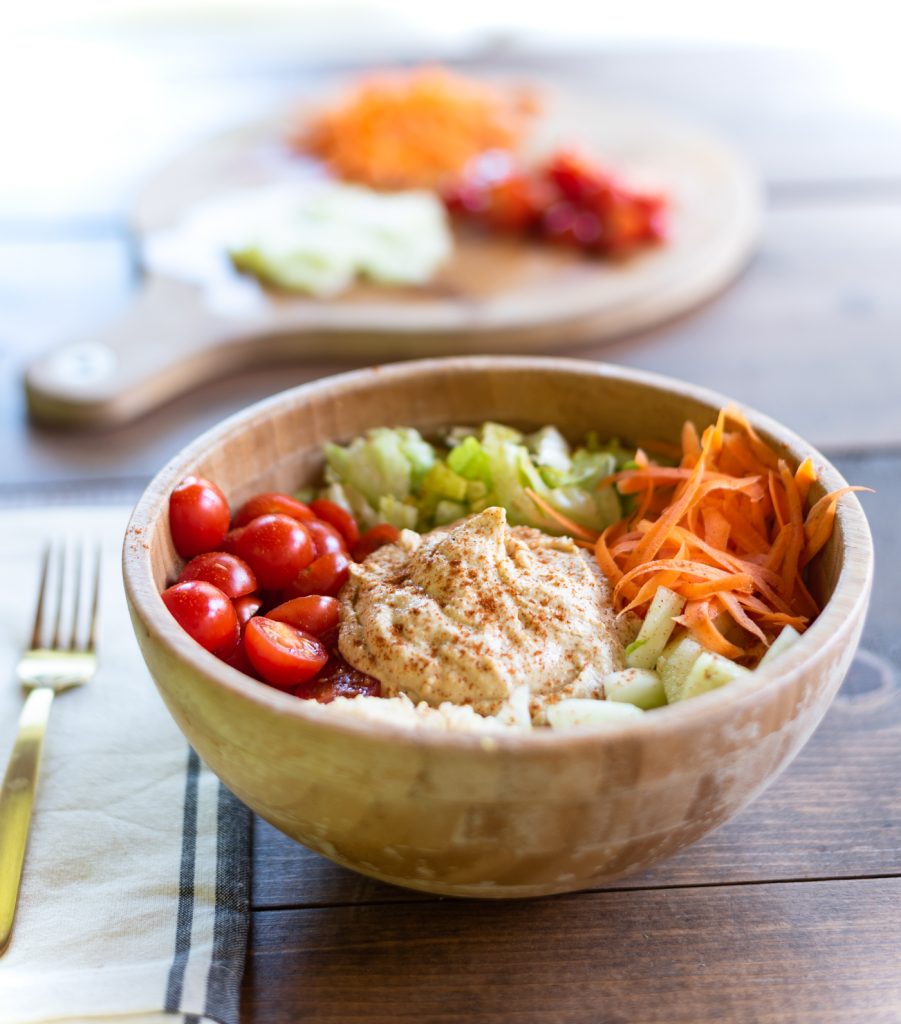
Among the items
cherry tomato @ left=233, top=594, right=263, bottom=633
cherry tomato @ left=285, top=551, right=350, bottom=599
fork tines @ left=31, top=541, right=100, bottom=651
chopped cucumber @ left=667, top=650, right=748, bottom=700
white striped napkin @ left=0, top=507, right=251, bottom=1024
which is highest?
chopped cucumber @ left=667, top=650, right=748, bottom=700

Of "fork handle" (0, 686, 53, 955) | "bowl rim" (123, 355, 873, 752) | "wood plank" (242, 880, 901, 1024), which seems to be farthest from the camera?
"fork handle" (0, 686, 53, 955)

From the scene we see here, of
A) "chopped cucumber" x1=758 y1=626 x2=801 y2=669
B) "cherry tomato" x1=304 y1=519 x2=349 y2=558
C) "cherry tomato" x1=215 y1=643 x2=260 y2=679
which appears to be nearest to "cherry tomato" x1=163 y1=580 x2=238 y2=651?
"cherry tomato" x1=215 y1=643 x2=260 y2=679

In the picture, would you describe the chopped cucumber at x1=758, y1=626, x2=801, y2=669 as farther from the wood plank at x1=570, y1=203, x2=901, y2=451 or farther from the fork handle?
the wood plank at x1=570, y1=203, x2=901, y2=451

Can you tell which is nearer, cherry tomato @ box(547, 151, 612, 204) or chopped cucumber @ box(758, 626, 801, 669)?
chopped cucumber @ box(758, 626, 801, 669)

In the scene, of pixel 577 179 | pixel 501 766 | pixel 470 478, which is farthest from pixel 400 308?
pixel 501 766

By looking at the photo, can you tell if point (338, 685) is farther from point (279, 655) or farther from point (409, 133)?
point (409, 133)

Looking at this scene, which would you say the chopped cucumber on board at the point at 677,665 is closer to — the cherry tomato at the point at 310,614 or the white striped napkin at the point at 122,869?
the cherry tomato at the point at 310,614
